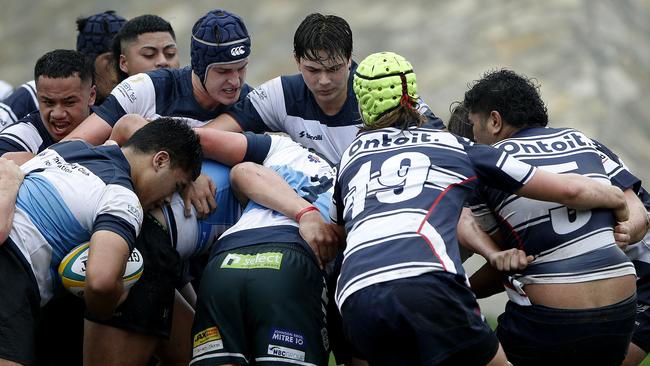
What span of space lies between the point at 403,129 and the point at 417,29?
9453mm

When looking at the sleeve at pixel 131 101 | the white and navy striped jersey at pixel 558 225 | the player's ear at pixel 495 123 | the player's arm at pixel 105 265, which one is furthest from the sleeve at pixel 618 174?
the sleeve at pixel 131 101

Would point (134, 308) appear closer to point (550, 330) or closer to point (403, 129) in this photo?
point (403, 129)

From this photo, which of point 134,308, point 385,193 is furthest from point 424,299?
Result: point 134,308

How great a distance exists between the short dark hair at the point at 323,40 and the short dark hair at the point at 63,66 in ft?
4.42

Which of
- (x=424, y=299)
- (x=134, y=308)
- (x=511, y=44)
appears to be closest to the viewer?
(x=424, y=299)

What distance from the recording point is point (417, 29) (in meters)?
14.1

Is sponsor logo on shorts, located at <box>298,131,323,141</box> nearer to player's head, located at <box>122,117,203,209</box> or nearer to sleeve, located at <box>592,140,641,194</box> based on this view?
player's head, located at <box>122,117,203,209</box>

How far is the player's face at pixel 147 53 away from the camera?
7.11m

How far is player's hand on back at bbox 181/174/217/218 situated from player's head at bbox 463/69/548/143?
131 centimetres

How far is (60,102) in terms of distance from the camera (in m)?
6.37

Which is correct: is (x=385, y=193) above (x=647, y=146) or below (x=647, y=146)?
above

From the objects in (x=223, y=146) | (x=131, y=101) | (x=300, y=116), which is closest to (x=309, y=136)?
(x=300, y=116)

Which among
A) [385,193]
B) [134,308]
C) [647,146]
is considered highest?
[385,193]

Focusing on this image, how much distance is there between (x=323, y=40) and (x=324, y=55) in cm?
8
